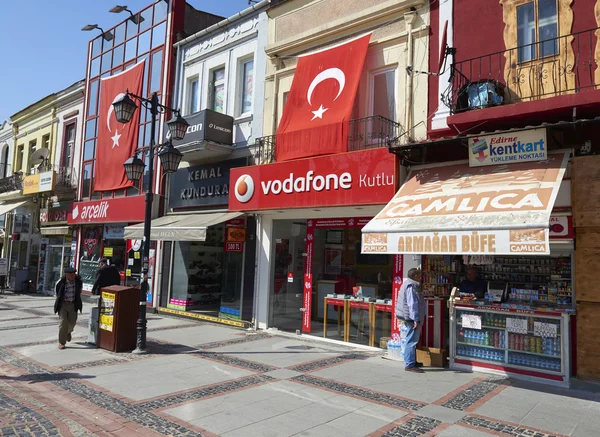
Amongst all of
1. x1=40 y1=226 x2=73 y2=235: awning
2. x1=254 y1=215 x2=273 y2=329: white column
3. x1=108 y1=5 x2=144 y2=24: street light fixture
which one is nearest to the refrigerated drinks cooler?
x1=254 y1=215 x2=273 y2=329: white column

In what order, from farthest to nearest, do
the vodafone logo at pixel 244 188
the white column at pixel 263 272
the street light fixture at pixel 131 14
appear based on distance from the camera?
1. the street light fixture at pixel 131 14
2. the white column at pixel 263 272
3. the vodafone logo at pixel 244 188

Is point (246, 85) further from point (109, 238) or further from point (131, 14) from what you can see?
point (109, 238)

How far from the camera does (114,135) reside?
17.4 meters

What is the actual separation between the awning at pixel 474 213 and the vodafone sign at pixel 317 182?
0.75 m

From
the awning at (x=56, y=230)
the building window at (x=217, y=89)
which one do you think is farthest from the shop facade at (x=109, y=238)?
the building window at (x=217, y=89)

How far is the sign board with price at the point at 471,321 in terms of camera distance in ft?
25.7

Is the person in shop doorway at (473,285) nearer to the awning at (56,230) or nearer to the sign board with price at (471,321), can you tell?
the sign board with price at (471,321)

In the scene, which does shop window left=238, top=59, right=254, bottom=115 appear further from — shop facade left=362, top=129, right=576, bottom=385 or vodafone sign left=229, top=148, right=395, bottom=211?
shop facade left=362, top=129, right=576, bottom=385

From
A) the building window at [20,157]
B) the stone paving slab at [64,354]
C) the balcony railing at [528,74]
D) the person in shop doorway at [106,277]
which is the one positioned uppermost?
the building window at [20,157]

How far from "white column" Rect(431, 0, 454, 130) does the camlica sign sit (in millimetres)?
975

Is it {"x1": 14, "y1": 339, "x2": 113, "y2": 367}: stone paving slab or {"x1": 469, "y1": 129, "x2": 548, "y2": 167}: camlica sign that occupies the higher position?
{"x1": 469, "y1": 129, "x2": 548, "y2": 167}: camlica sign

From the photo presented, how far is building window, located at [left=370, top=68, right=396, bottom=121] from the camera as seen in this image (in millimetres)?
10141

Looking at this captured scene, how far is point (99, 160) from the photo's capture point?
18.0m

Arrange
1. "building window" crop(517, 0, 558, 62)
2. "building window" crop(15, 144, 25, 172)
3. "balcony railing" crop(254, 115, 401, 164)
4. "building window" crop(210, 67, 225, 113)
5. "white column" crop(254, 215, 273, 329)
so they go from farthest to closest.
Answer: "building window" crop(15, 144, 25, 172)
"building window" crop(210, 67, 225, 113)
"white column" crop(254, 215, 273, 329)
"balcony railing" crop(254, 115, 401, 164)
"building window" crop(517, 0, 558, 62)
